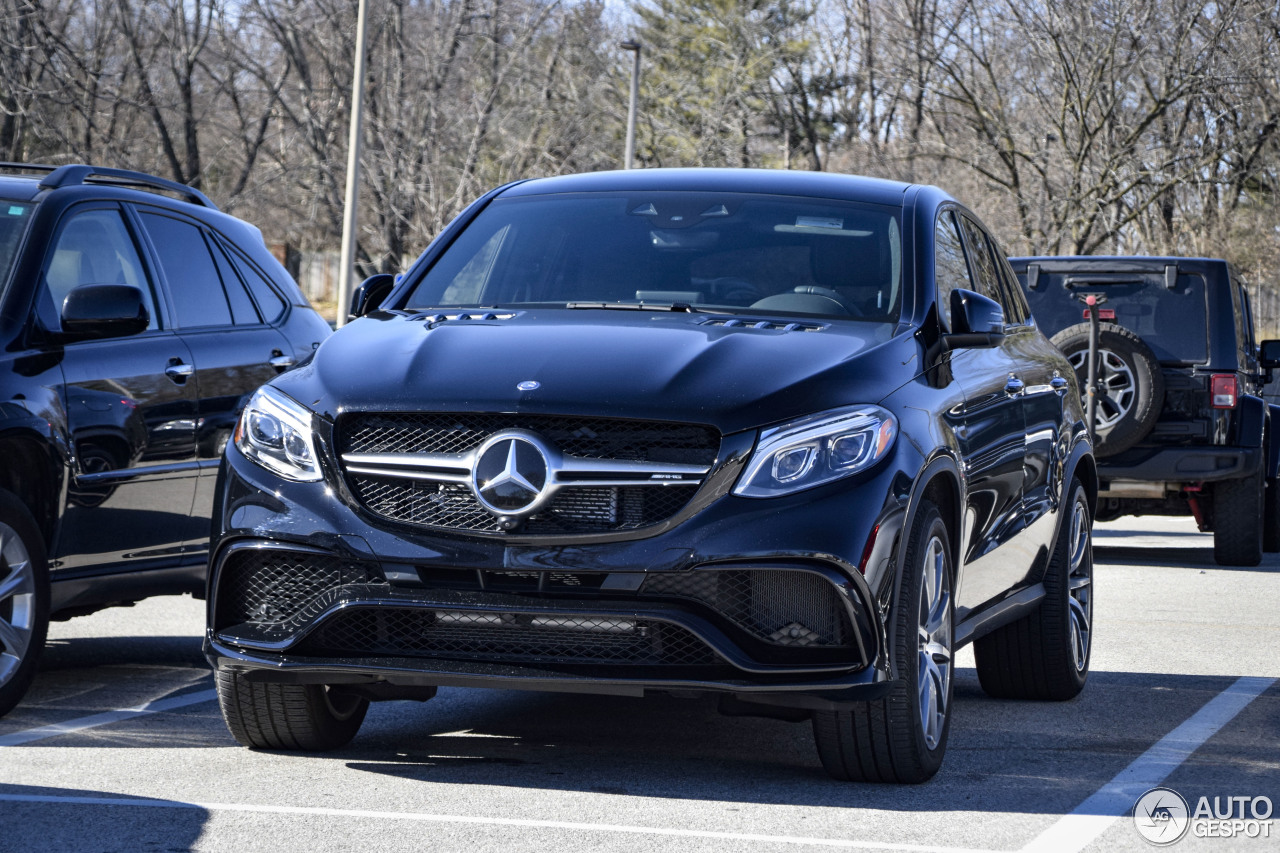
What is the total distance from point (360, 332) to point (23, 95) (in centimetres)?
2453

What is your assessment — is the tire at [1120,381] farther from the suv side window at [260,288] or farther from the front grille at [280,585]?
the front grille at [280,585]

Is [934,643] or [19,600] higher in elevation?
[934,643]

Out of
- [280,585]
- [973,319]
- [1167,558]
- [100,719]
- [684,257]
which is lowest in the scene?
[1167,558]

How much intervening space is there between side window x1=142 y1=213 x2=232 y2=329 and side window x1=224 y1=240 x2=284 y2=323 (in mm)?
180

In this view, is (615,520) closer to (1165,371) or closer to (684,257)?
(684,257)

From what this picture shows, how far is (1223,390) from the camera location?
12.3 m

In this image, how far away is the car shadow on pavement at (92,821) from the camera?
13.9ft

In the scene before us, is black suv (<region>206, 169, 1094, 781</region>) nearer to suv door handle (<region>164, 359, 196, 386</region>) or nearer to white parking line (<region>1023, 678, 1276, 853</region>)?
white parking line (<region>1023, 678, 1276, 853</region>)

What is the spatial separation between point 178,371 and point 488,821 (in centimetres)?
296

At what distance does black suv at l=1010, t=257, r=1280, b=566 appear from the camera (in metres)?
12.1

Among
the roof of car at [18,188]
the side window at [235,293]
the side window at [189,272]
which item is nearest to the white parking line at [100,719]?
the side window at [189,272]

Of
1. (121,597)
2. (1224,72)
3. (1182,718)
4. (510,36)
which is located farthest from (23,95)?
(1182,718)

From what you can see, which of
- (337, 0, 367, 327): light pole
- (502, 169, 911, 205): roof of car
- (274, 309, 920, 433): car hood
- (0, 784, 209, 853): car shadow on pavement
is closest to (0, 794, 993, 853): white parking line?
(0, 784, 209, 853): car shadow on pavement

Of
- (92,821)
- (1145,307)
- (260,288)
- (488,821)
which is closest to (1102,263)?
(1145,307)
